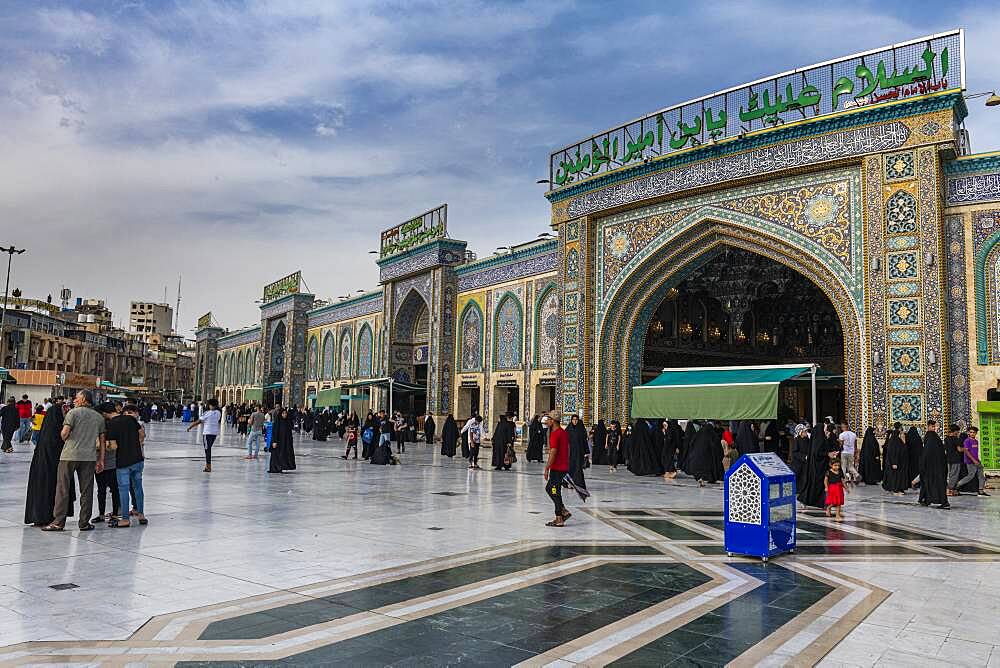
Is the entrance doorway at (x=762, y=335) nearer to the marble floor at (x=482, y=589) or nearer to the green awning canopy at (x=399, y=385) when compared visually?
the green awning canopy at (x=399, y=385)

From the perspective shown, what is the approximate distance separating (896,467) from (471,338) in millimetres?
15994

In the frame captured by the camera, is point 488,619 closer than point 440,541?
Yes

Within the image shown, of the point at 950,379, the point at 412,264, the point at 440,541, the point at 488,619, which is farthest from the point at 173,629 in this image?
the point at 412,264

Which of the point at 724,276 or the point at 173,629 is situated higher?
the point at 724,276

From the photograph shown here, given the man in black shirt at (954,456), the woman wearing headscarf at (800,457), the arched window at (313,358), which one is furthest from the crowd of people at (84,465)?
the arched window at (313,358)

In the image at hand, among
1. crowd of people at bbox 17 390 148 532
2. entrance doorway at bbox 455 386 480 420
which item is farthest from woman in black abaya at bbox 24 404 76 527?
entrance doorway at bbox 455 386 480 420

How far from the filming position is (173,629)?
422 cm

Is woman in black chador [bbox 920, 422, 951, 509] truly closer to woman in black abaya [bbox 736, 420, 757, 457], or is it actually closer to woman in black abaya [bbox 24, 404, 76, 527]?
woman in black abaya [bbox 736, 420, 757, 457]

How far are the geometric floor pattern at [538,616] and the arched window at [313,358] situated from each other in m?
33.2

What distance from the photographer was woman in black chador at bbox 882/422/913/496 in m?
12.3

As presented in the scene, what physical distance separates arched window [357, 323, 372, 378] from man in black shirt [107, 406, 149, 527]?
83.3 feet

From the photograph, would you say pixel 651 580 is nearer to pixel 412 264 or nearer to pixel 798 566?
pixel 798 566

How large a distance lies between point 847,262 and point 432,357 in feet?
50.4

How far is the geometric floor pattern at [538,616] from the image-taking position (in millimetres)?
3885
